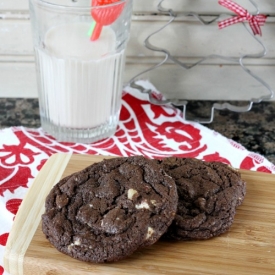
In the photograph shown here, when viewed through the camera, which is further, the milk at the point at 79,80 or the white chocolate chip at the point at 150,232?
the milk at the point at 79,80

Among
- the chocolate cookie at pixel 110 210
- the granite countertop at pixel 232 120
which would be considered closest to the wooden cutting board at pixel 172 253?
the chocolate cookie at pixel 110 210

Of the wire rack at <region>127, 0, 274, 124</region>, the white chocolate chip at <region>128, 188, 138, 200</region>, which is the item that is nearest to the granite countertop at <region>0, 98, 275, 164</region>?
the wire rack at <region>127, 0, 274, 124</region>

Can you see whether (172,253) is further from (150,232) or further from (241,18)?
(241,18)

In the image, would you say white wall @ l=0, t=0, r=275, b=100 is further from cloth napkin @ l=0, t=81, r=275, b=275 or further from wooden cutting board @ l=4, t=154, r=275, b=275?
wooden cutting board @ l=4, t=154, r=275, b=275

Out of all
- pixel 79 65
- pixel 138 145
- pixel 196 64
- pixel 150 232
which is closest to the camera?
pixel 150 232

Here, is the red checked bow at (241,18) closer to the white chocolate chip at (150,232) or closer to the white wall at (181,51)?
the white wall at (181,51)

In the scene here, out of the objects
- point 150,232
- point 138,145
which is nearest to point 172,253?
point 150,232

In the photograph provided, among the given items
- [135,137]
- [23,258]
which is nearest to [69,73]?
[135,137]
